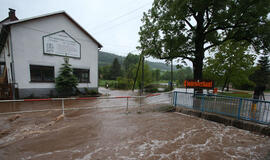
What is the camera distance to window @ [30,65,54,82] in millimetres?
11094

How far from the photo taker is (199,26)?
8773mm

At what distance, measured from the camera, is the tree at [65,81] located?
11.7 metres

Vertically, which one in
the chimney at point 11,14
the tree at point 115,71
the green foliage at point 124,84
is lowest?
the green foliage at point 124,84

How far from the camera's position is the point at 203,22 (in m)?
8.96

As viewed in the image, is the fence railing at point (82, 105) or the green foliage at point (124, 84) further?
the green foliage at point (124, 84)

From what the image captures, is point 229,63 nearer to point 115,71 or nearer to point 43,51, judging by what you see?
point 43,51

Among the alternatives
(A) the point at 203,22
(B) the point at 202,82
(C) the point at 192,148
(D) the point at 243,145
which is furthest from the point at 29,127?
(A) the point at 203,22

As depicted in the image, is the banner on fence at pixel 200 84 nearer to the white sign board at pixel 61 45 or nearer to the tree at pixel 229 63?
the tree at pixel 229 63

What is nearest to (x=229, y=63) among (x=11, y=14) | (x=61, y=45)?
(x=61, y=45)

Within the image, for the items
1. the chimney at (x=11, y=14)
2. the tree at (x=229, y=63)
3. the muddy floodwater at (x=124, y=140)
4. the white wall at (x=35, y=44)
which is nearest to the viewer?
the muddy floodwater at (x=124, y=140)

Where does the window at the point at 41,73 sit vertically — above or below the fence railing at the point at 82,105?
above

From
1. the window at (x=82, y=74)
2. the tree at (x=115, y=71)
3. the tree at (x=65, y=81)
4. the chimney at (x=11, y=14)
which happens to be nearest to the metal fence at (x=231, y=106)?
the tree at (x=65, y=81)

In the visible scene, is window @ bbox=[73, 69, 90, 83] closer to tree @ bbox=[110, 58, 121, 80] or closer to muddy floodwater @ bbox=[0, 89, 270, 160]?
muddy floodwater @ bbox=[0, 89, 270, 160]

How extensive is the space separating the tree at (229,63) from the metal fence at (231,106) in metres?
12.8
